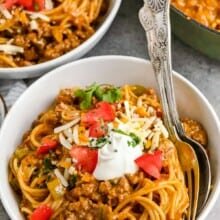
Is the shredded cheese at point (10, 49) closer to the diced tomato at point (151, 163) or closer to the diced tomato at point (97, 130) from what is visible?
the diced tomato at point (97, 130)

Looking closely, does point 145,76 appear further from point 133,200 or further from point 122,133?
point 133,200

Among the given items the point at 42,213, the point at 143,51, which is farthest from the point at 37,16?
the point at 42,213

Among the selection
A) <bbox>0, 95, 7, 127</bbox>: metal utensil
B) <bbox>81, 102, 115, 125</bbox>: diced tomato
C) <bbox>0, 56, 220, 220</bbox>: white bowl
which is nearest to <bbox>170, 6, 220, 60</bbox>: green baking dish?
<bbox>0, 56, 220, 220</bbox>: white bowl

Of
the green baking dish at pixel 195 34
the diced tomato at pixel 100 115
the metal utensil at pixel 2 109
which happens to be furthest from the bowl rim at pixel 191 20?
the metal utensil at pixel 2 109

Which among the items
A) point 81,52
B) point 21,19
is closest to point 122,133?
point 81,52

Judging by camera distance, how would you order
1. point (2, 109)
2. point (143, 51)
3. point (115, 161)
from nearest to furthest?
point (115, 161), point (2, 109), point (143, 51)

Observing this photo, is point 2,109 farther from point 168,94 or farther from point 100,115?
point 168,94

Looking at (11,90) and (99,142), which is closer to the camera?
(99,142)
